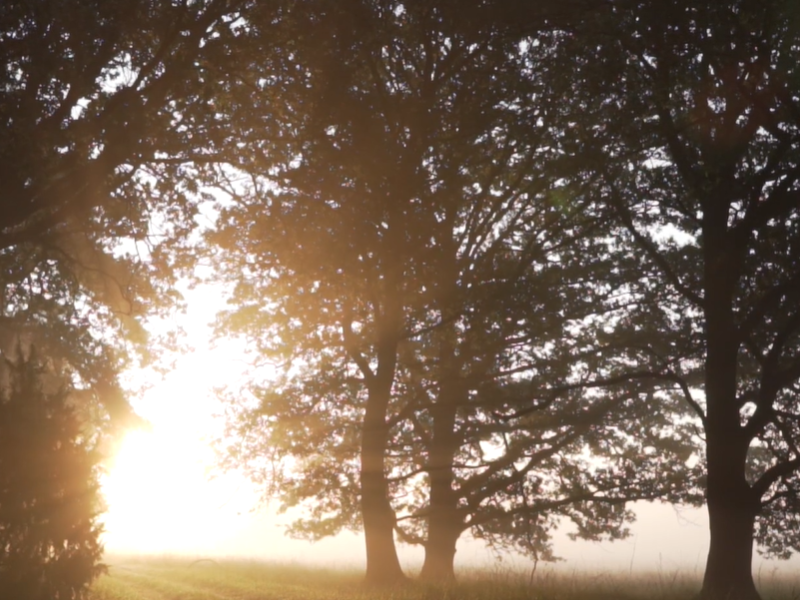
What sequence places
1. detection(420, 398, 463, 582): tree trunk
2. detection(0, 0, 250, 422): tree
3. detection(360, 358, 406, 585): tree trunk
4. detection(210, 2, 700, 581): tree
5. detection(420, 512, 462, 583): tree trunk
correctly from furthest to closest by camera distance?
detection(420, 512, 462, 583): tree trunk
detection(420, 398, 463, 582): tree trunk
detection(360, 358, 406, 585): tree trunk
detection(210, 2, 700, 581): tree
detection(0, 0, 250, 422): tree

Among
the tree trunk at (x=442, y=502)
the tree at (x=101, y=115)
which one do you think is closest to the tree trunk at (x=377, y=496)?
the tree trunk at (x=442, y=502)

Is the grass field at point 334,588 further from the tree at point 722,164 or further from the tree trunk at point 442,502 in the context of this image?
the tree at point 722,164

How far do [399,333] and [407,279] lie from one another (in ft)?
13.4

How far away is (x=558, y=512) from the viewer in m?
23.9

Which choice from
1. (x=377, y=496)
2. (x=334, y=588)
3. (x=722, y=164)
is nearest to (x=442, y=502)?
(x=377, y=496)

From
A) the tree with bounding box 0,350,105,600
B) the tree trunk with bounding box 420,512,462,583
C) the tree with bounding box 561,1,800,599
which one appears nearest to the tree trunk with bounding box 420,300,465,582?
the tree trunk with bounding box 420,512,462,583

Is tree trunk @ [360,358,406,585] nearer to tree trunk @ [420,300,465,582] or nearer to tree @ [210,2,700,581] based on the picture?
tree @ [210,2,700,581]

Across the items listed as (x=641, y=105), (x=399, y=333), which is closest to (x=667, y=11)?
(x=641, y=105)

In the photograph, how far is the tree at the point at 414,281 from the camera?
1555cm

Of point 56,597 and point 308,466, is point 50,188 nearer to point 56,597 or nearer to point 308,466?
point 56,597

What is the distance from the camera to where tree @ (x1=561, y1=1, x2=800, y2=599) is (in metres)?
13.8

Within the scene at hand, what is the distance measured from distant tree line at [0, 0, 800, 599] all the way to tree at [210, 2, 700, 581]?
0.08 m

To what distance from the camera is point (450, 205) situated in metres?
16.2

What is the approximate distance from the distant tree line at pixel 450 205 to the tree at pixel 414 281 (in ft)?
0.27
